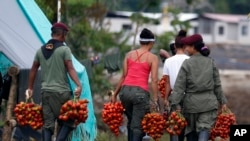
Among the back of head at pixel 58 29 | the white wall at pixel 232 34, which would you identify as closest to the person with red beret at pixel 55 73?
the back of head at pixel 58 29

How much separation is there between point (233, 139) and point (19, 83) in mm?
4097

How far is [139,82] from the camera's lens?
44.2 feet

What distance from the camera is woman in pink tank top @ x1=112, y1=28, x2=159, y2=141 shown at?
13.5m

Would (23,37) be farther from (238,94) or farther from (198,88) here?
(238,94)

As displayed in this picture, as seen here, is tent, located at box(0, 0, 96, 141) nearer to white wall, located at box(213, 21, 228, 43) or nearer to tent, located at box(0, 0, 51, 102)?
tent, located at box(0, 0, 51, 102)

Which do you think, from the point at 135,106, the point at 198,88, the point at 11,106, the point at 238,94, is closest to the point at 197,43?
the point at 198,88

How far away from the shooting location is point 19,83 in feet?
49.1

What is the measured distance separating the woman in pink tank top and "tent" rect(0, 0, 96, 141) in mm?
1763

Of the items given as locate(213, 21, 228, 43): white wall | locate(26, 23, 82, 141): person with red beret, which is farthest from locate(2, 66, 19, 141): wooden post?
locate(213, 21, 228, 43): white wall

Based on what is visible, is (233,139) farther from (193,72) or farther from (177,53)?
(177,53)

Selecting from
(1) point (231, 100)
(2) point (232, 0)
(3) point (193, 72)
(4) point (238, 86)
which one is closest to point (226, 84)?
(4) point (238, 86)

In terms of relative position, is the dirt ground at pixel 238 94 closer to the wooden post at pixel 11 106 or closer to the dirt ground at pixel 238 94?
the dirt ground at pixel 238 94

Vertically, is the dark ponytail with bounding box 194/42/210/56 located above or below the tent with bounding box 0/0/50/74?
below

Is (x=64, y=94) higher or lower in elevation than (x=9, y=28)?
lower
